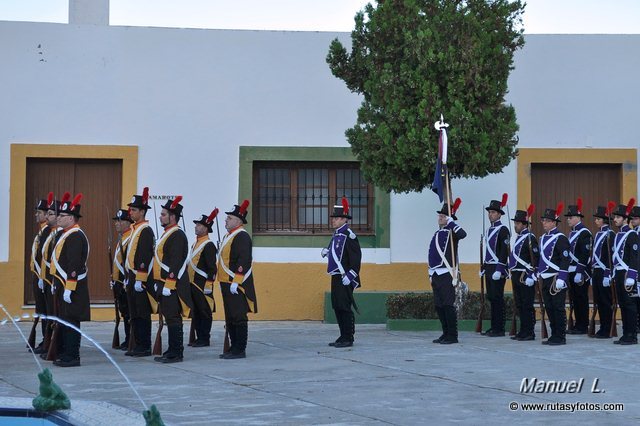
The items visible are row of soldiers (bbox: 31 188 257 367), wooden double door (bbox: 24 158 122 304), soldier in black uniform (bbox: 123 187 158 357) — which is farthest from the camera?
wooden double door (bbox: 24 158 122 304)

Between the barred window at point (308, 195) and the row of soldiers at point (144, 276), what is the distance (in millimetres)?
4008

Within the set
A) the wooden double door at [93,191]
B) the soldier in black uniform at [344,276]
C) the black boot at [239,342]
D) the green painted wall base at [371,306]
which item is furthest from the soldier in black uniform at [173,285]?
the wooden double door at [93,191]

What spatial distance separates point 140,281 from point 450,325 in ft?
13.1

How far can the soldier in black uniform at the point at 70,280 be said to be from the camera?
12602 millimetres

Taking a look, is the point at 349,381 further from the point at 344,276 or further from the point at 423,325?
the point at 423,325

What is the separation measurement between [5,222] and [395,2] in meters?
6.89

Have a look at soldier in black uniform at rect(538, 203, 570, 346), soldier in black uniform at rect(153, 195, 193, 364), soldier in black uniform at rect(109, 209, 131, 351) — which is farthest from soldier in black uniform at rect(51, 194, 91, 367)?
soldier in black uniform at rect(538, 203, 570, 346)

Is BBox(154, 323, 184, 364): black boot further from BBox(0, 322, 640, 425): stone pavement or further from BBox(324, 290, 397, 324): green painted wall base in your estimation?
BBox(324, 290, 397, 324): green painted wall base

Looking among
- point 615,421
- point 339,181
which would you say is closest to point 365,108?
point 339,181

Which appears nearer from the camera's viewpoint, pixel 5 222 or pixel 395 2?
pixel 395 2

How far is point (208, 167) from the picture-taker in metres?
18.2

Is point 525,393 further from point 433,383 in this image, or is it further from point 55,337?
point 55,337

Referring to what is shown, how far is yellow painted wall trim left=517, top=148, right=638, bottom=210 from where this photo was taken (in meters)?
18.6

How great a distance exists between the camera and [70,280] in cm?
1262
